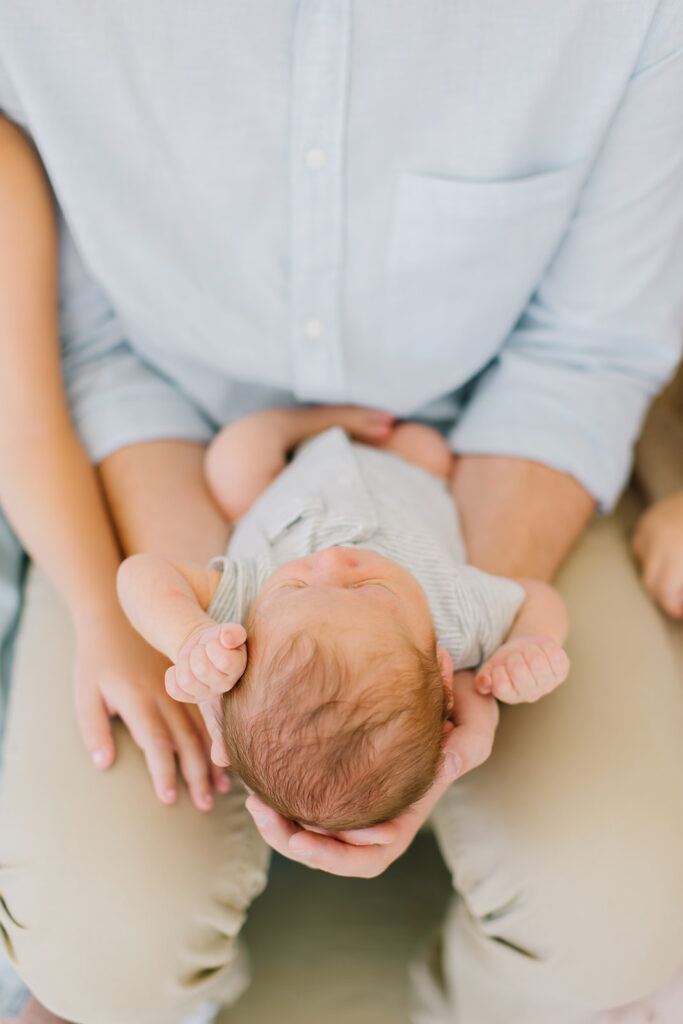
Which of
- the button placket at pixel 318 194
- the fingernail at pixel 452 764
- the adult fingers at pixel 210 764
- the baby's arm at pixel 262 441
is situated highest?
the button placket at pixel 318 194

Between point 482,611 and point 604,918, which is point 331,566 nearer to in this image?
point 482,611

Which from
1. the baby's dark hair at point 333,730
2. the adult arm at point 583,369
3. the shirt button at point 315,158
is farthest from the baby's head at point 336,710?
the shirt button at point 315,158

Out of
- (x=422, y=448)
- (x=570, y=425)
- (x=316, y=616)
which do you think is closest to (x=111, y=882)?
(x=316, y=616)

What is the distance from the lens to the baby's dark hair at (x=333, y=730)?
641 mm

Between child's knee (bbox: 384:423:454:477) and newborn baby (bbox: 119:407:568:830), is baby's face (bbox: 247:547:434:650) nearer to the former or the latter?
newborn baby (bbox: 119:407:568:830)

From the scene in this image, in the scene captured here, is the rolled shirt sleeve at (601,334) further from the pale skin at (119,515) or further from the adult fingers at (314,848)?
the adult fingers at (314,848)

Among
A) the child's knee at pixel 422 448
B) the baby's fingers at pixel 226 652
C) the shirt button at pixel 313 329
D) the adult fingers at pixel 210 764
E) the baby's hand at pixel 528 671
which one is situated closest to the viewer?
the baby's fingers at pixel 226 652

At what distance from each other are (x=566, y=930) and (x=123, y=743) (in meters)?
0.46

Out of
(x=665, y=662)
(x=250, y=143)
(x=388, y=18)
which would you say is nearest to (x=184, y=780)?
(x=665, y=662)

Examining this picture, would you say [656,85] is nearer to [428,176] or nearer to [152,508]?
[428,176]

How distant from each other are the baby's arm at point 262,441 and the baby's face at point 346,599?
0.23 meters

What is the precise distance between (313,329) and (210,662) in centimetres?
45

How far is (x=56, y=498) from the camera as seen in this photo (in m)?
0.92

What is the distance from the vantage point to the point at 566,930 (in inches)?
30.6
